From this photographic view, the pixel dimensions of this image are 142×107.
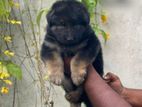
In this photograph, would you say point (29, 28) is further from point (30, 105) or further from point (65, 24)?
point (65, 24)

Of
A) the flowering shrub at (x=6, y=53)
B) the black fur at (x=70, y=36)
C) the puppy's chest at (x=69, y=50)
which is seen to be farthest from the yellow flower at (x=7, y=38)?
the puppy's chest at (x=69, y=50)

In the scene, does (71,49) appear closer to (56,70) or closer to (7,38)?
(56,70)

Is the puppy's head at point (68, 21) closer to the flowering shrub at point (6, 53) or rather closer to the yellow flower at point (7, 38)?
the flowering shrub at point (6, 53)

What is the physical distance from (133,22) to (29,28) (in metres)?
0.88

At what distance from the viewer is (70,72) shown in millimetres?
2436

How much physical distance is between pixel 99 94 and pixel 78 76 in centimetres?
13

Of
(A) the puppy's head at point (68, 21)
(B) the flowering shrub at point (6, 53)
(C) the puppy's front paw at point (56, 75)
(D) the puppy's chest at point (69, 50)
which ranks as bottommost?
(B) the flowering shrub at point (6, 53)

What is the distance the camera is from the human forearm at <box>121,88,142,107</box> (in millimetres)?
2764

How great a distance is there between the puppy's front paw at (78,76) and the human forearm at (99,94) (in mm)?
26

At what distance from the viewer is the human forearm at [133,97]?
9.07 feet

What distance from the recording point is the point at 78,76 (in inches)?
92.6

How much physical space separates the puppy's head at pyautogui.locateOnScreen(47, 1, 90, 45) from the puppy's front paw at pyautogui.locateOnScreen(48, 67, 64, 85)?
0.53 ft

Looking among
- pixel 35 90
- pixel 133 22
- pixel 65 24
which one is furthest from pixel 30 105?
pixel 65 24

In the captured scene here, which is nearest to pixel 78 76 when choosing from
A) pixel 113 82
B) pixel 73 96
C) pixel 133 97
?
pixel 73 96
